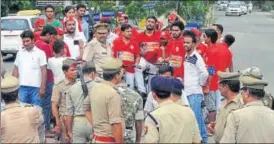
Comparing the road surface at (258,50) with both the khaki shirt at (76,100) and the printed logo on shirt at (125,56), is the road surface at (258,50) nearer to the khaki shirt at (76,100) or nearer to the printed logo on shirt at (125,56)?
the printed logo on shirt at (125,56)

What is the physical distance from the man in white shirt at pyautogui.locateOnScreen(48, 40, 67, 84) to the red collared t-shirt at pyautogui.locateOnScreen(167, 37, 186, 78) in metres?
1.64

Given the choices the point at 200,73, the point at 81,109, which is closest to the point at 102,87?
the point at 81,109

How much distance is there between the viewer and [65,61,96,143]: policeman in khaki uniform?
23.0 feet

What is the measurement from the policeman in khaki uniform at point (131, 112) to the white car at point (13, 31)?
16.4 metres

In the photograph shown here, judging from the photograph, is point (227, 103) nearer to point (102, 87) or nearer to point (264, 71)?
point (102, 87)

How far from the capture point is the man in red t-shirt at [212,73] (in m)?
9.64

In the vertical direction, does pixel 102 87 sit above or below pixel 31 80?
above

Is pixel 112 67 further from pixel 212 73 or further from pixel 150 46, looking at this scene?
pixel 150 46

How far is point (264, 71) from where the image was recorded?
46.4ft

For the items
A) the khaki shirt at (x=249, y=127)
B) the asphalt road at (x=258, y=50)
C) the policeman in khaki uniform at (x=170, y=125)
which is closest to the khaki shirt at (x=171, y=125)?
the policeman in khaki uniform at (x=170, y=125)

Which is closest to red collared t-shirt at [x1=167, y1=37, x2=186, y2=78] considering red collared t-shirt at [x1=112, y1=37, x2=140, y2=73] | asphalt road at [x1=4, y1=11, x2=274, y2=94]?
red collared t-shirt at [x1=112, y1=37, x2=140, y2=73]

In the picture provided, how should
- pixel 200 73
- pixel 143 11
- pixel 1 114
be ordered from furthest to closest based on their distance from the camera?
pixel 143 11 → pixel 200 73 → pixel 1 114

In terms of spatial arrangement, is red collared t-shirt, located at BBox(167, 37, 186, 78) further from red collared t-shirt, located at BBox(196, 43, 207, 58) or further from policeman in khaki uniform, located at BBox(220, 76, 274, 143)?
policeman in khaki uniform, located at BBox(220, 76, 274, 143)

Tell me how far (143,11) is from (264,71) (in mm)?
14181
